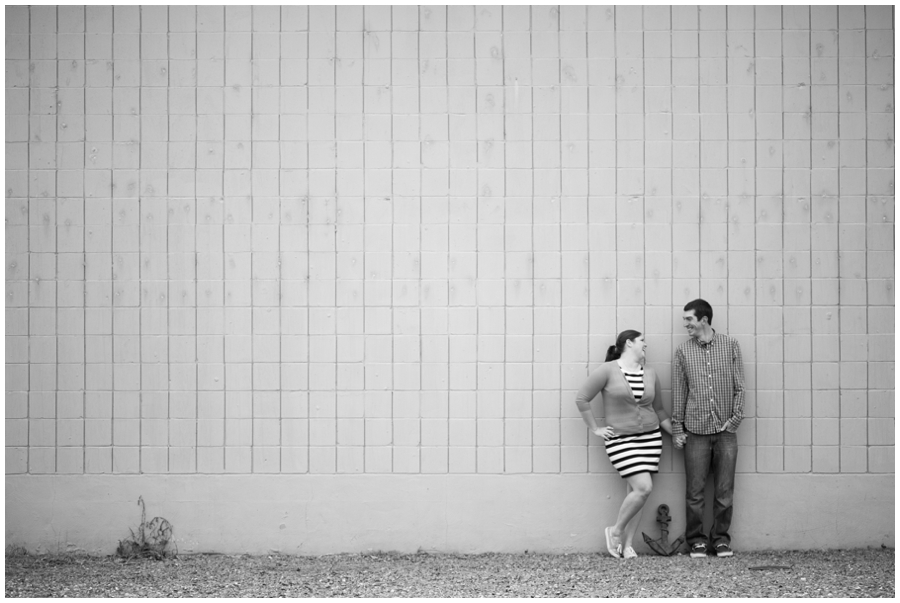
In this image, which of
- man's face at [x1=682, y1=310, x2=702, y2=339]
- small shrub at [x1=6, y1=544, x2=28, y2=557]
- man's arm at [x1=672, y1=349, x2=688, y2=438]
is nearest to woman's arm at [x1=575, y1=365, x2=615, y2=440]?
man's arm at [x1=672, y1=349, x2=688, y2=438]

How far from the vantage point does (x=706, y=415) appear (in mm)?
6656

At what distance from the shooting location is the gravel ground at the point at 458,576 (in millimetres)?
5980

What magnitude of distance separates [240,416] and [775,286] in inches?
169

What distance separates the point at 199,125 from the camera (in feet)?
22.5

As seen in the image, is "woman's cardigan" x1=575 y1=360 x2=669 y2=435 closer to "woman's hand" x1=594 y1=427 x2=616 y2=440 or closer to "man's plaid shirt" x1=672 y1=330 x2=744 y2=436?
"woman's hand" x1=594 y1=427 x2=616 y2=440

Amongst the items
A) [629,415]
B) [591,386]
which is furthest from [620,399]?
[591,386]

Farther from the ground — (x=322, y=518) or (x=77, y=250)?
(x=77, y=250)

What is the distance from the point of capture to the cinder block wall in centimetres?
683

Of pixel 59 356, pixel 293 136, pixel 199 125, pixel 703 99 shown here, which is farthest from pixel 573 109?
pixel 59 356

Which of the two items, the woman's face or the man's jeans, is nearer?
the woman's face

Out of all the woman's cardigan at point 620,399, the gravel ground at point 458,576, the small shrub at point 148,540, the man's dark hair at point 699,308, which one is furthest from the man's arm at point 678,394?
the small shrub at point 148,540

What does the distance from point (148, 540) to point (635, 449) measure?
384 centimetres

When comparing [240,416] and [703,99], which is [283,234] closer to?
[240,416]

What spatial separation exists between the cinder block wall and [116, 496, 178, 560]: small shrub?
4.26ft
